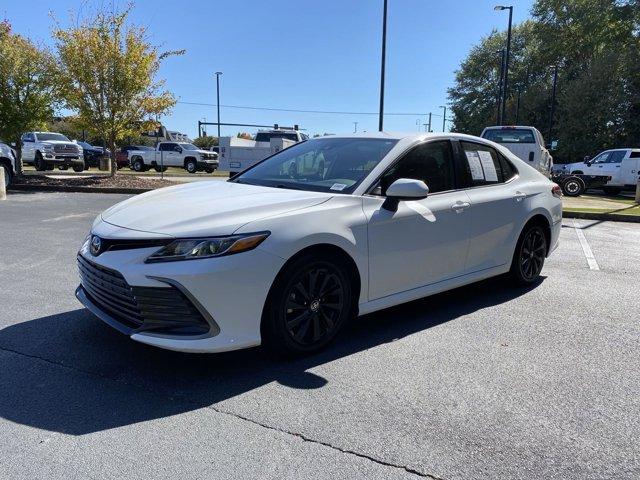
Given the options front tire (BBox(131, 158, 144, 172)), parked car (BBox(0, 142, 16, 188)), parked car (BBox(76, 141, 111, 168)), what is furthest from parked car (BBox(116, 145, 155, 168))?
parked car (BBox(0, 142, 16, 188))

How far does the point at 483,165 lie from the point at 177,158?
1097 inches

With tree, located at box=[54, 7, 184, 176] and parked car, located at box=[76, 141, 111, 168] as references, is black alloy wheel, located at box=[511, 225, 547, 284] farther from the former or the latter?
parked car, located at box=[76, 141, 111, 168]

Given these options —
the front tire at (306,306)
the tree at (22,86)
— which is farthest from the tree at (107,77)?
the front tire at (306,306)

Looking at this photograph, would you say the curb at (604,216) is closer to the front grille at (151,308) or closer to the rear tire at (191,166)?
the front grille at (151,308)

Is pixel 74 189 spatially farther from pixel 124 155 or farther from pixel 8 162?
pixel 124 155

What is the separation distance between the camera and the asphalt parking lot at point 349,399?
8.26 ft

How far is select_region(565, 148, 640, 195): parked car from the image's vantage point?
772 inches

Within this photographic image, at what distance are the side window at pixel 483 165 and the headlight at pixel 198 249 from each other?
2582 mm

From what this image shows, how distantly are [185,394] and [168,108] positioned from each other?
1555cm

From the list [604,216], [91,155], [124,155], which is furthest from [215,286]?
[91,155]

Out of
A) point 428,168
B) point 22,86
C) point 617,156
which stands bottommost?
point 428,168

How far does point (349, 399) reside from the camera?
3137mm

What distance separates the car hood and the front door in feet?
1.72

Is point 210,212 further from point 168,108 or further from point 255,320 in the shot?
point 168,108
